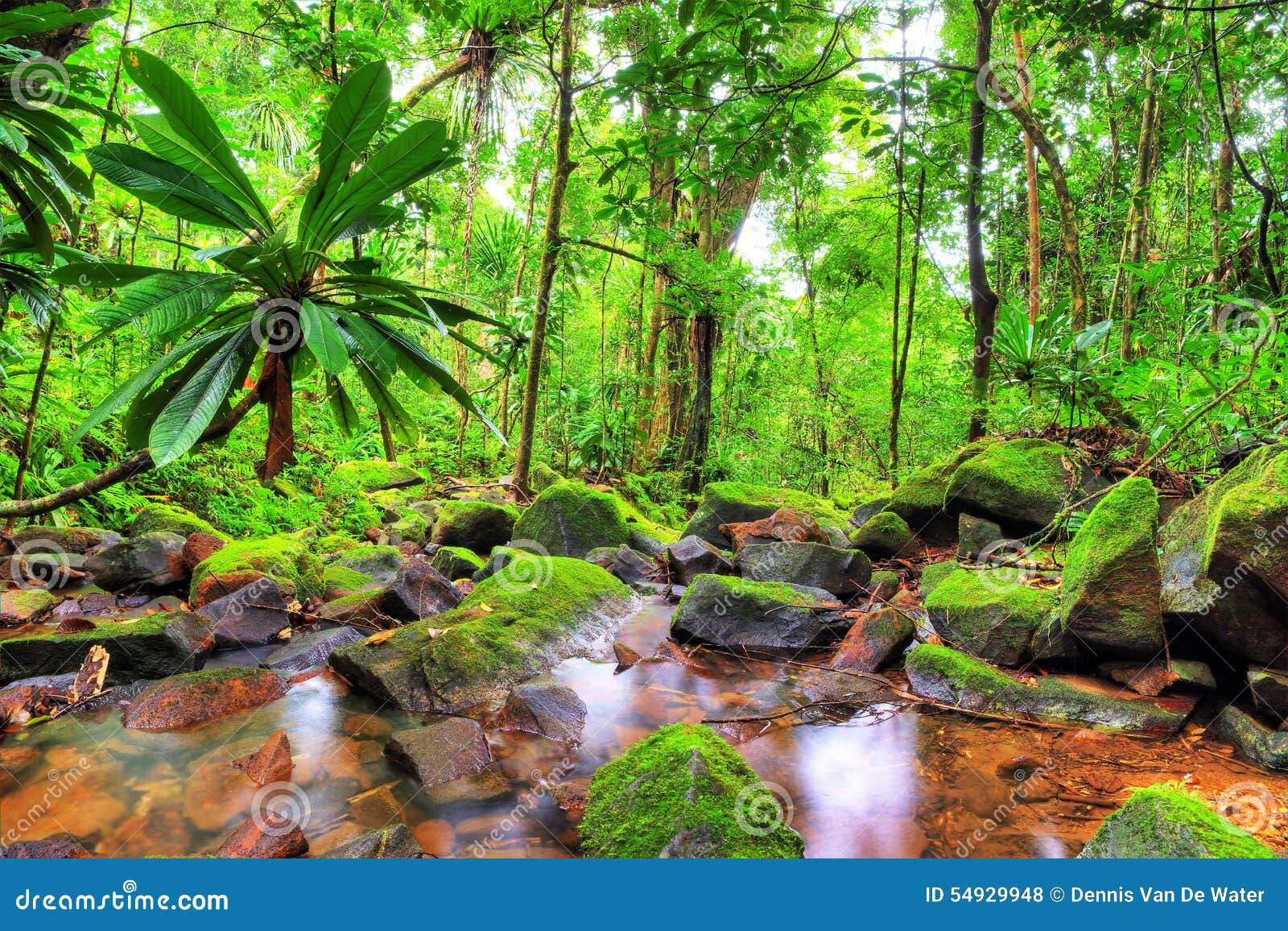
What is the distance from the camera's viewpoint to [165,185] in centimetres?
190

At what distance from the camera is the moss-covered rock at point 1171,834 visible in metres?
1.66

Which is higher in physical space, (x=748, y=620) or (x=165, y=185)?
Answer: (x=165, y=185)

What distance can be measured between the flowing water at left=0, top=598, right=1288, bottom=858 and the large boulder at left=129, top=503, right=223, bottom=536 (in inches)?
87.4

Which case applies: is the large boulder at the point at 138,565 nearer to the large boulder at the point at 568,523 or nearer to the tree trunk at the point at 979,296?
the large boulder at the point at 568,523

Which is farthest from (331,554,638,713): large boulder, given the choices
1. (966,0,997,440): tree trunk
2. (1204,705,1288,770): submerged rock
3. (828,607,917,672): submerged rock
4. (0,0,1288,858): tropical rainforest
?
(966,0,997,440): tree trunk

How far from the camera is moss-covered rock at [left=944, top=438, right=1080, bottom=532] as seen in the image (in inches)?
207

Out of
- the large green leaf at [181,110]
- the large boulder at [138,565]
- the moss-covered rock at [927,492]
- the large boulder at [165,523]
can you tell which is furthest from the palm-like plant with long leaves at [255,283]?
the moss-covered rock at [927,492]

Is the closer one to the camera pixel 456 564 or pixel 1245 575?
pixel 1245 575

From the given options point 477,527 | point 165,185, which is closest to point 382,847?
point 165,185

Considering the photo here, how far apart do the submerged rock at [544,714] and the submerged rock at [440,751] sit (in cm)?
27

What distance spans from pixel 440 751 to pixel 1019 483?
15.3ft

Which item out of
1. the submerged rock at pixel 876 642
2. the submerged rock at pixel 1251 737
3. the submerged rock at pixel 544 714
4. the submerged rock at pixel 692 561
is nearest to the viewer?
the submerged rock at pixel 1251 737

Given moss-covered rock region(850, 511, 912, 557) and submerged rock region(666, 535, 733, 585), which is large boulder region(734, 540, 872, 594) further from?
moss-covered rock region(850, 511, 912, 557)

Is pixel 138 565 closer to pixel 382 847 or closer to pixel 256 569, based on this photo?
pixel 256 569
